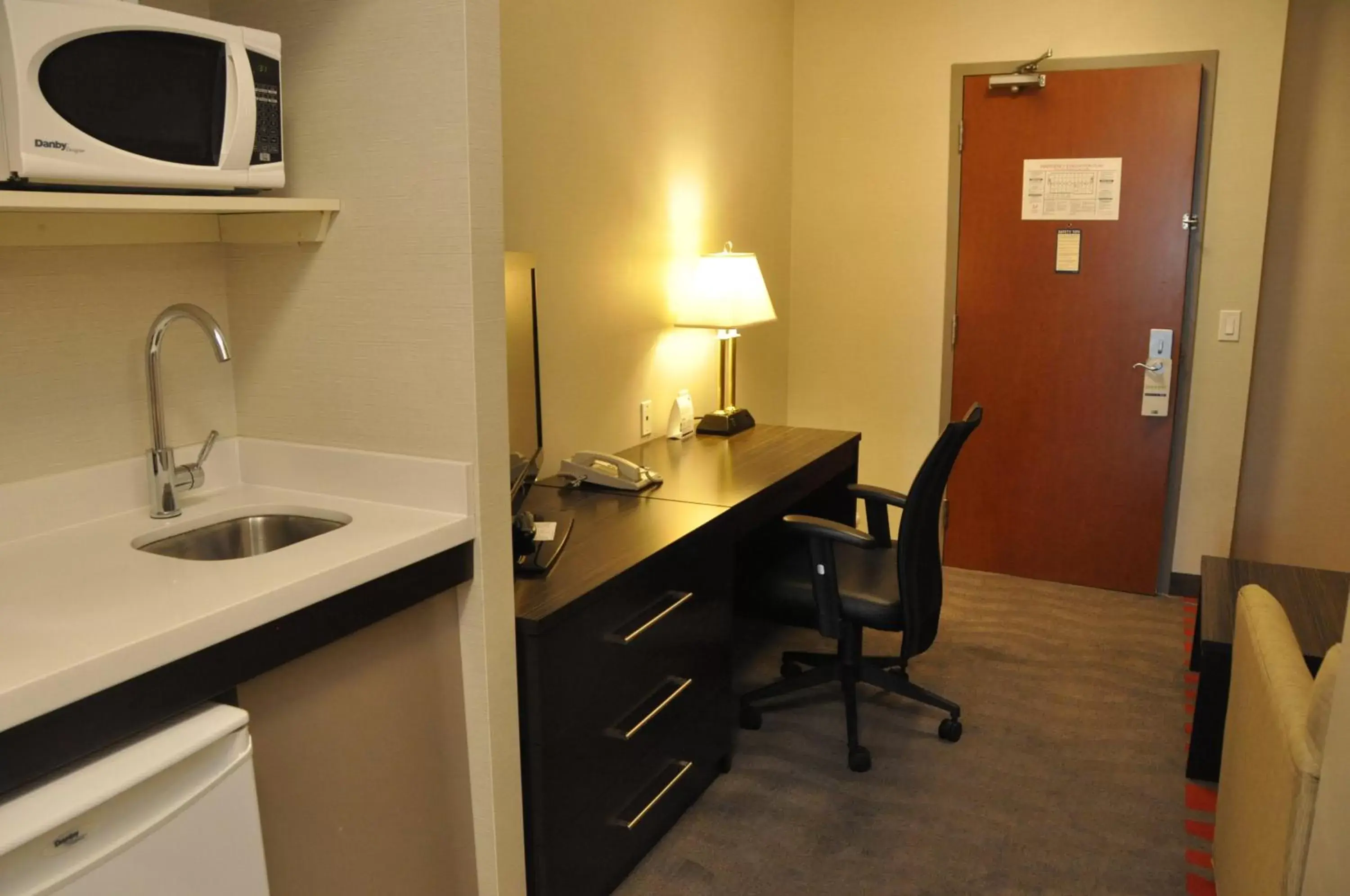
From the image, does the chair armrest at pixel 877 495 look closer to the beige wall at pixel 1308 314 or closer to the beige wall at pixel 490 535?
the beige wall at pixel 490 535

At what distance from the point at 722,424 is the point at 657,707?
4.63 feet

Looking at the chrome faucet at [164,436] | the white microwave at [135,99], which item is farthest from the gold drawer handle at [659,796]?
the white microwave at [135,99]

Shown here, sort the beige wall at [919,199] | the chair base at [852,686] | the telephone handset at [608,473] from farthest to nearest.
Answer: the beige wall at [919,199] < the chair base at [852,686] < the telephone handset at [608,473]

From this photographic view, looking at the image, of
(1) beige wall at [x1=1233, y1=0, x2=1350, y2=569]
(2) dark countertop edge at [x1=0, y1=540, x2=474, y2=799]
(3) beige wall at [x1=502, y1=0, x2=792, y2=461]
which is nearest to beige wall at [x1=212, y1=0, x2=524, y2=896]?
(2) dark countertop edge at [x1=0, y1=540, x2=474, y2=799]

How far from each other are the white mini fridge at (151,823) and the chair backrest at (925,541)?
1.68 metres

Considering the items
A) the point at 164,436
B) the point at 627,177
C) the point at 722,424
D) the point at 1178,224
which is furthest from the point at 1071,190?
the point at 164,436

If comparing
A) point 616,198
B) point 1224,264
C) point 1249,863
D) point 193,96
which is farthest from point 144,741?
point 1224,264

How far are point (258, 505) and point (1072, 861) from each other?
191 cm

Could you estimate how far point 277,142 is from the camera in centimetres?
160

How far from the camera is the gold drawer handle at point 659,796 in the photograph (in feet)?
7.11

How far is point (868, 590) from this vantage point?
108 inches

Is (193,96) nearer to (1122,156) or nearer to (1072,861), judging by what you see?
(1072,861)

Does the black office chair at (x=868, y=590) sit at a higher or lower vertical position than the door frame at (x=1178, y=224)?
lower

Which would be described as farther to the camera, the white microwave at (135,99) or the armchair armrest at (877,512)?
the armchair armrest at (877,512)
